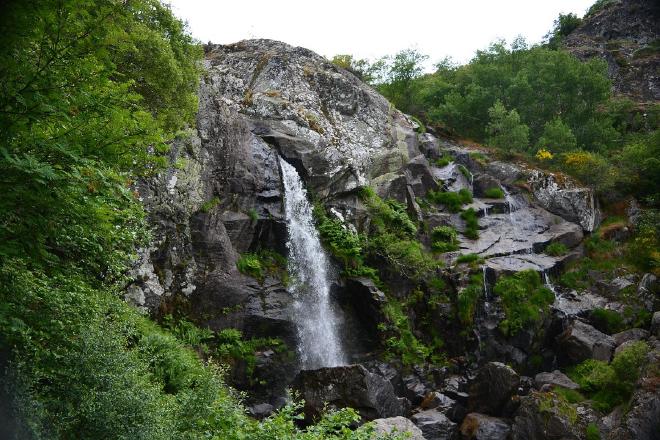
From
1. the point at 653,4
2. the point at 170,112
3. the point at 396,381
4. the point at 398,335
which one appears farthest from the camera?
the point at 653,4

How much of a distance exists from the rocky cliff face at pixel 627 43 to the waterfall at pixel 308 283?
1513 inches

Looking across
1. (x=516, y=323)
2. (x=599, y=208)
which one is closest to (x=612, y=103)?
(x=599, y=208)

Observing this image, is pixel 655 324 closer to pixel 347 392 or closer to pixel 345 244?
pixel 345 244

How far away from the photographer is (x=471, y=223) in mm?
24719

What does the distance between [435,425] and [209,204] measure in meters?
10.3

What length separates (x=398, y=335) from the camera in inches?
725

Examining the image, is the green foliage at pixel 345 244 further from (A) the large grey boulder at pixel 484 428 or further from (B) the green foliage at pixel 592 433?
(B) the green foliage at pixel 592 433

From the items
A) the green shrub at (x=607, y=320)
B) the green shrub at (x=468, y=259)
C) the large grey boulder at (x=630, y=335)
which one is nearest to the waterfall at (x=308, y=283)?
the green shrub at (x=468, y=259)

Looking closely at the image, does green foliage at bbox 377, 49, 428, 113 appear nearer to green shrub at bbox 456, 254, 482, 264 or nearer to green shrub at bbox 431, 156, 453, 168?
→ green shrub at bbox 431, 156, 453, 168

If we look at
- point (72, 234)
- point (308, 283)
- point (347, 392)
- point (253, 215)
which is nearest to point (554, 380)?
point (347, 392)

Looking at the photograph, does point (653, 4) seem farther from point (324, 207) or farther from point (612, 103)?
point (324, 207)

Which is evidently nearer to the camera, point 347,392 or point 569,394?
point 347,392

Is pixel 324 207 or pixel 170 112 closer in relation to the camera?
pixel 170 112

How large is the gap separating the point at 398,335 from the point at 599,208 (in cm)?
1545
